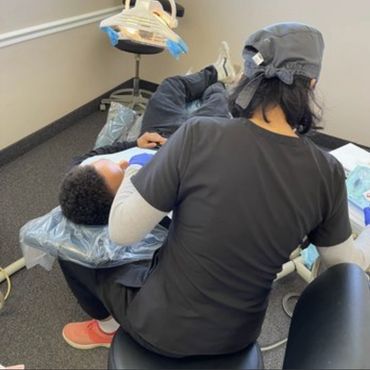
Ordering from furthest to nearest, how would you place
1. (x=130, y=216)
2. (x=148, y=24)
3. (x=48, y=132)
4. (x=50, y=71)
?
(x=48, y=132) → (x=50, y=71) → (x=148, y=24) → (x=130, y=216)

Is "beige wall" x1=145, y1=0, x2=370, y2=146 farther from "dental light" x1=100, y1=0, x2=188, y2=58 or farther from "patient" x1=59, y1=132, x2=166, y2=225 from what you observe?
"patient" x1=59, y1=132, x2=166, y2=225

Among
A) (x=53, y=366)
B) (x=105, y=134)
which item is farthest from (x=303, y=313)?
(x=105, y=134)

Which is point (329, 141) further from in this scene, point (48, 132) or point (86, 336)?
point (86, 336)

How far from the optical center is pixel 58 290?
1.71 metres

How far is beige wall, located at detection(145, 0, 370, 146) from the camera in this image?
2.48m

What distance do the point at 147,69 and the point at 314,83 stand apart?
2.48m

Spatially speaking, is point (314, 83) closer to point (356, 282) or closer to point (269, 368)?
point (356, 282)

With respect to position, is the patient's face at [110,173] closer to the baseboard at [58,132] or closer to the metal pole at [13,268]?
the metal pole at [13,268]

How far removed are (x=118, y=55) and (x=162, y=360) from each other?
94.6 inches

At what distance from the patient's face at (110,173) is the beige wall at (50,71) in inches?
46.0

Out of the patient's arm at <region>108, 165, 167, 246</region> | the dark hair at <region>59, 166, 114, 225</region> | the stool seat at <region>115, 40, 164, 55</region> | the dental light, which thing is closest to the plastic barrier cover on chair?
the dark hair at <region>59, 166, 114, 225</region>

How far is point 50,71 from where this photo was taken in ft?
8.11

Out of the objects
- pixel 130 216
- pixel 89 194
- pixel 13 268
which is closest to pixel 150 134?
pixel 89 194

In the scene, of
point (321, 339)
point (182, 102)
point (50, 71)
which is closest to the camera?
point (321, 339)
